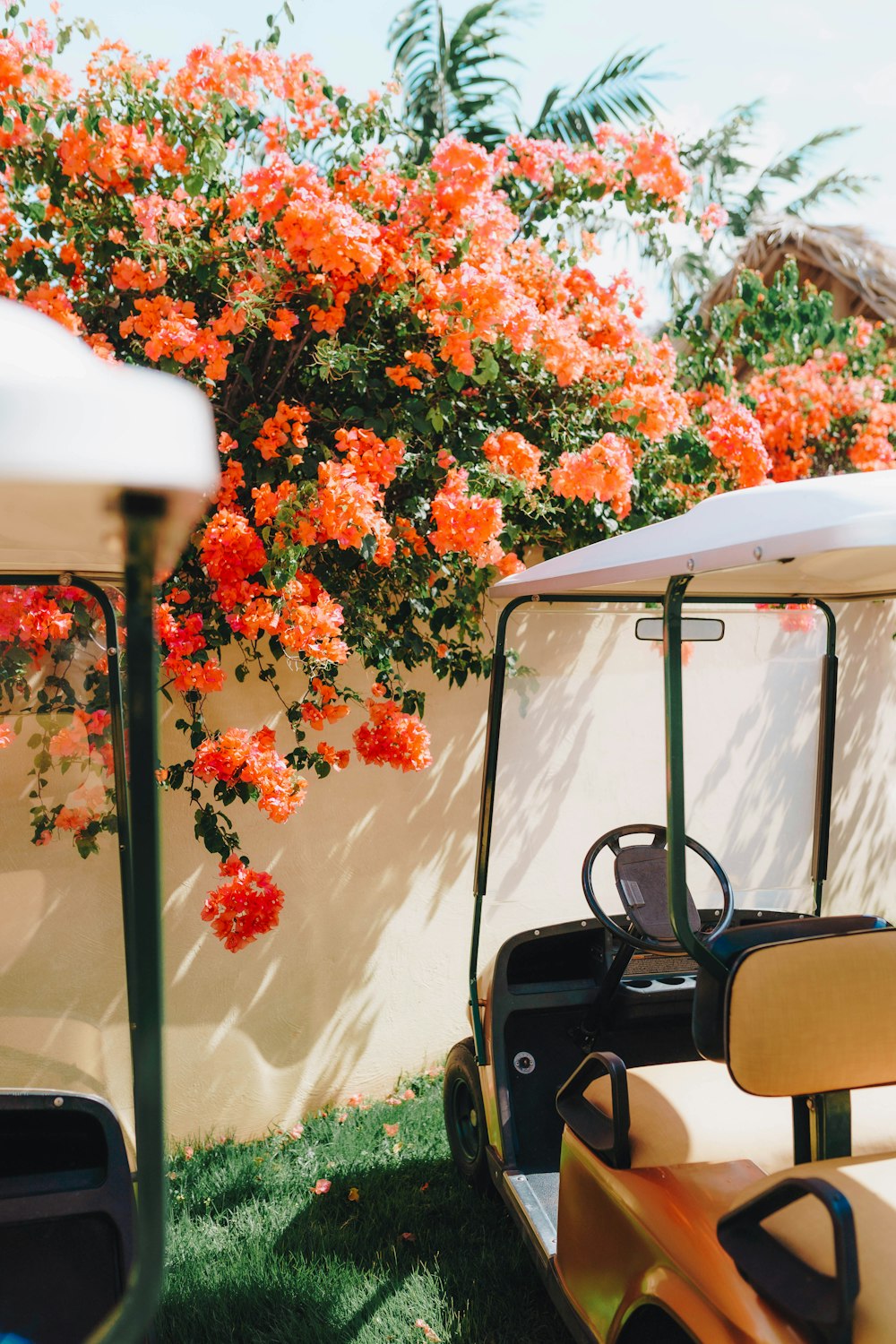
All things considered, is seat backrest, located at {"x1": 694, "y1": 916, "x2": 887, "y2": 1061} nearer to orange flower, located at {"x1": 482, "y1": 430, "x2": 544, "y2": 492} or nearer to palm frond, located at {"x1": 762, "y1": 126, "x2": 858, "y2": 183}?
orange flower, located at {"x1": 482, "y1": 430, "x2": 544, "y2": 492}

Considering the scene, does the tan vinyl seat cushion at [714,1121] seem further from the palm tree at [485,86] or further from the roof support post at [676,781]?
the palm tree at [485,86]

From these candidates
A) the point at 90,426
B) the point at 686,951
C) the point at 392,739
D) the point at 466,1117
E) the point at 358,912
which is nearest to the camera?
the point at 90,426

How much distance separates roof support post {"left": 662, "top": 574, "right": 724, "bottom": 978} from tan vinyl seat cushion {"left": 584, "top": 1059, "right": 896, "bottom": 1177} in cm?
32

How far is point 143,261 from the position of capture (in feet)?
9.53

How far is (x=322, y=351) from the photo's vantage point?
2.91 m

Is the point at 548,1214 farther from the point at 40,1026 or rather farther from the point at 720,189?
the point at 720,189

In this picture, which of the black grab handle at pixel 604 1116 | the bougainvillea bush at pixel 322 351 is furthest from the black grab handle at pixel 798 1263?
the bougainvillea bush at pixel 322 351

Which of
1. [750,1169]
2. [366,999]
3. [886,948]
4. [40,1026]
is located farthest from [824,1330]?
[366,999]

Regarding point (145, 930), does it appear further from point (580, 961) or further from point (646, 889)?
point (580, 961)

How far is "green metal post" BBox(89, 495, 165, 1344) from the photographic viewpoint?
104cm

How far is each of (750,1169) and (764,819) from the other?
1129mm

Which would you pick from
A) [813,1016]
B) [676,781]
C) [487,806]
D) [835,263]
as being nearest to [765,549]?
[676,781]

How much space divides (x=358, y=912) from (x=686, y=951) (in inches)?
72.2

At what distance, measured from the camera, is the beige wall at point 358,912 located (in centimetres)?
292
